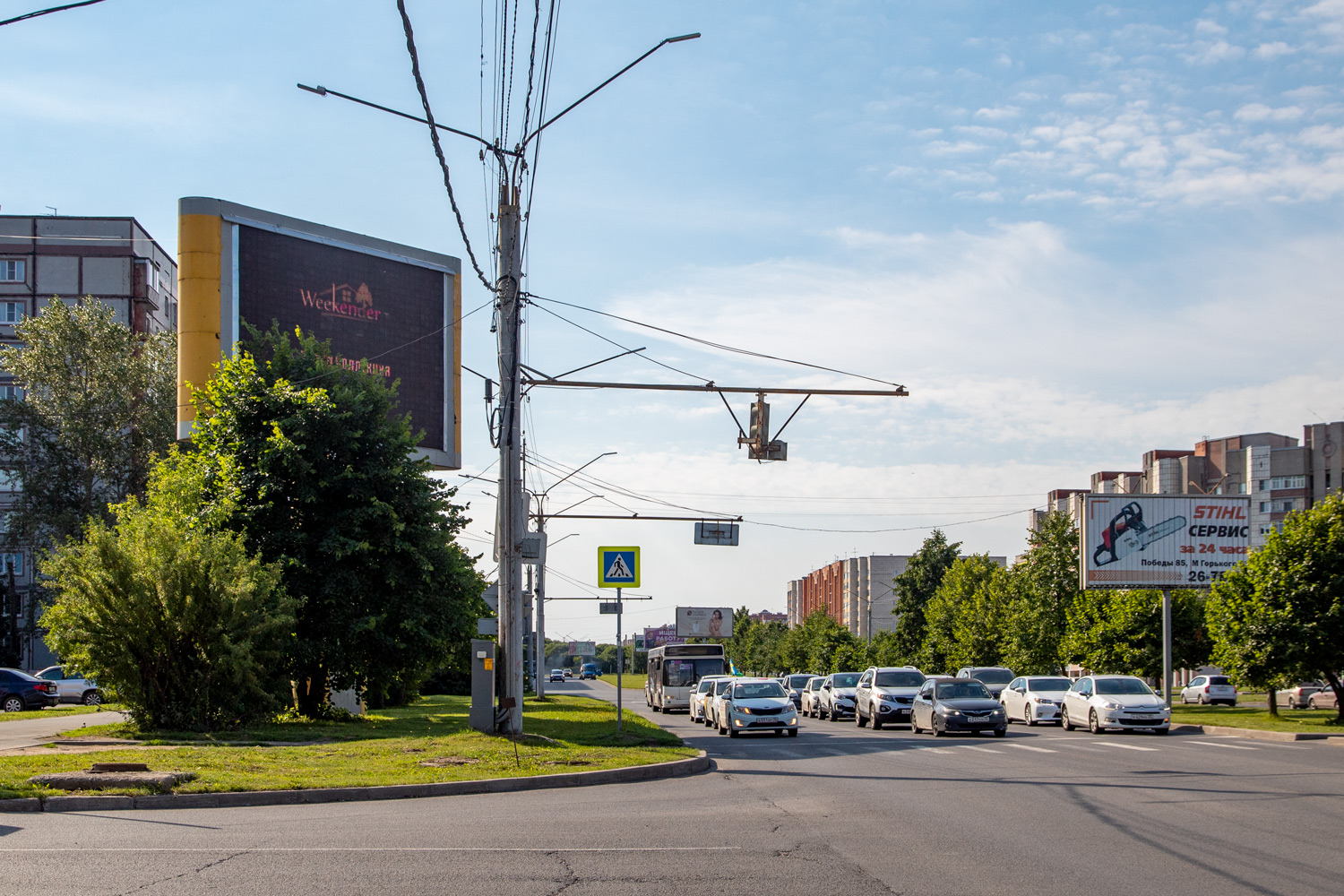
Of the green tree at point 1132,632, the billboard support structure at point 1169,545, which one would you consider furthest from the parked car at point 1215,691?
the billboard support structure at point 1169,545

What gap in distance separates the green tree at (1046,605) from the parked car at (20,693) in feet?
130

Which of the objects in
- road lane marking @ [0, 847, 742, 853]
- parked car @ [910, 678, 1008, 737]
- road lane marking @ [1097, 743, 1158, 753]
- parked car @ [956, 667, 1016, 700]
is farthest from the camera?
parked car @ [956, 667, 1016, 700]

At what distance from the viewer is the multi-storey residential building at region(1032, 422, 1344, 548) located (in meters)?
103

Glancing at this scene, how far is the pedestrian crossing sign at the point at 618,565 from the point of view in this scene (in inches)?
828

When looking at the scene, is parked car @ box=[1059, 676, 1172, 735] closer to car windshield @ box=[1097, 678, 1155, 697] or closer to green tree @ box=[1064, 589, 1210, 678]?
car windshield @ box=[1097, 678, 1155, 697]

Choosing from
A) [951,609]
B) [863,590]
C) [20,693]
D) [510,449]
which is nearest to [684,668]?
[20,693]

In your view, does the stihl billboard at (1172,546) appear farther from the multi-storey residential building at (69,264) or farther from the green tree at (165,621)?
the multi-storey residential building at (69,264)

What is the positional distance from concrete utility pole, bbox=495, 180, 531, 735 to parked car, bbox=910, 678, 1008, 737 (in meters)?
10.7

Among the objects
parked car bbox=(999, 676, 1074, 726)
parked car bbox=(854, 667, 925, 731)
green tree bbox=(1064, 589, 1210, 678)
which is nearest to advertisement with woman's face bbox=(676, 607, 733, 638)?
green tree bbox=(1064, 589, 1210, 678)

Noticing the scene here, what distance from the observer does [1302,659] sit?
107 feet

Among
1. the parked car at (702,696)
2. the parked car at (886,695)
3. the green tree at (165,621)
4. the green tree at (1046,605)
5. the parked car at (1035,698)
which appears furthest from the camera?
the green tree at (1046,605)

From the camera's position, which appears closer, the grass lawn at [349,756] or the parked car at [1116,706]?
the grass lawn at [349,756]

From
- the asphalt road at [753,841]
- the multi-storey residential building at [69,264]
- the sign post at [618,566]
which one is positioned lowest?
the asphalt road at [753,841]

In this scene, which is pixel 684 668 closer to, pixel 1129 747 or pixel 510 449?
pixel 1129 747
